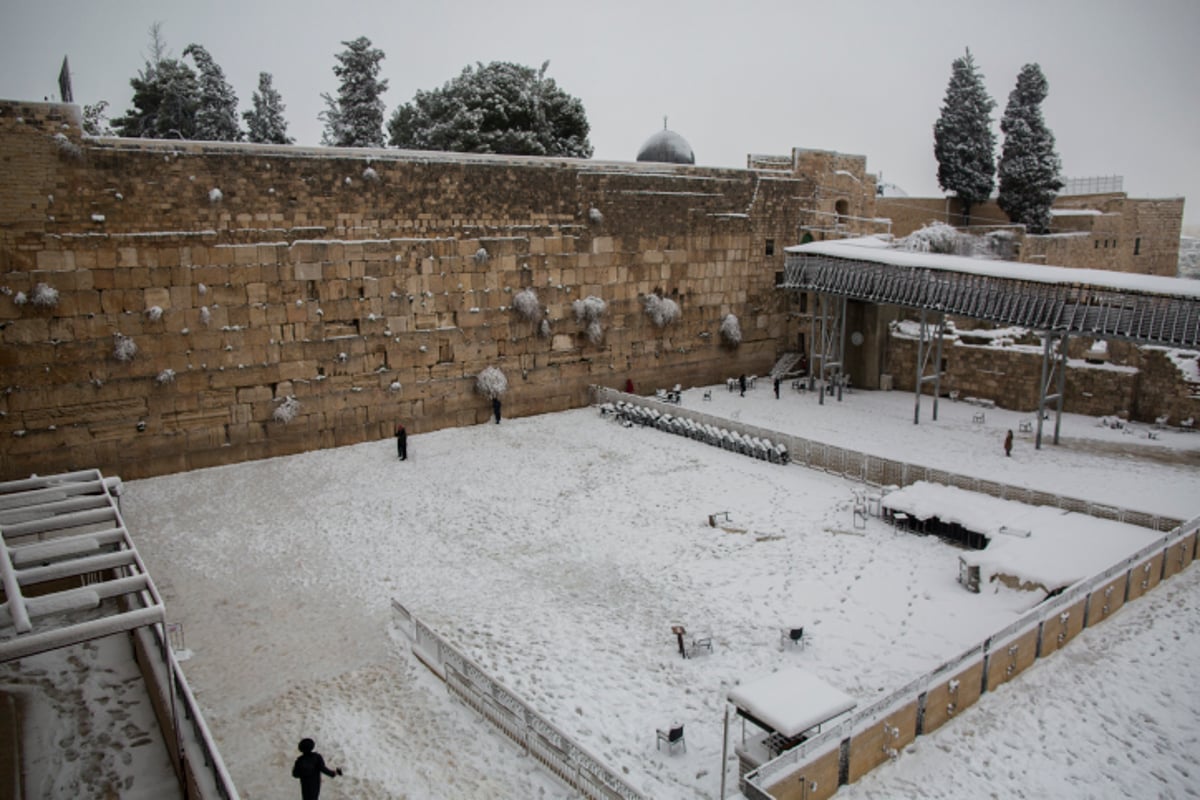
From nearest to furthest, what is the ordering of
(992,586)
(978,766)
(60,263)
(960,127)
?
1. (978,766)
2. (992,586)
3. (60,263)
4. (960,127)

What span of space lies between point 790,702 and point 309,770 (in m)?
4.16

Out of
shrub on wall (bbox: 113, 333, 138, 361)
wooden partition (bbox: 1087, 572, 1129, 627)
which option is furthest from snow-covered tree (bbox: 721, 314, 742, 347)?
shrub on wall (bbox: 113, 333, 138, 361)

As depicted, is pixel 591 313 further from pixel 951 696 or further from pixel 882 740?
pixel 882 740

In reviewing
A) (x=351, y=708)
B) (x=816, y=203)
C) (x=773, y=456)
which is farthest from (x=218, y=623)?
(x=816, y=203)

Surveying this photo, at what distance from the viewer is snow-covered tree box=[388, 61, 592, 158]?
30781 millimetres

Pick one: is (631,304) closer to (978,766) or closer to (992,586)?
(992,586)

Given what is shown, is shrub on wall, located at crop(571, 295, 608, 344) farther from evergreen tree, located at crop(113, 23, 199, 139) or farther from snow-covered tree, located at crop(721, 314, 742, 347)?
evergreen tree, located at crop(113, 23, 199, 139)

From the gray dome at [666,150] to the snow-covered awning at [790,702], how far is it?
22491mm

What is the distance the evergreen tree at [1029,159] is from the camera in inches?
1268

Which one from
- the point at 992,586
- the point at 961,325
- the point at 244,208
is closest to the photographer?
the point at 992,586

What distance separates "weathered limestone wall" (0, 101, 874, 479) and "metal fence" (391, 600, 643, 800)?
8.53 metres

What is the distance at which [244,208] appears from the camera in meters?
16.0

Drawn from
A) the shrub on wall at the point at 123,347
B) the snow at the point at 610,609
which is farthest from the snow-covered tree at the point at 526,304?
the shrub on wall at the point at 123,347

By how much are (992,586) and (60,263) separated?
1575cm
